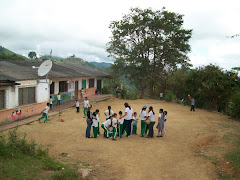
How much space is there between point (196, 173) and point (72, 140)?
17.4ft

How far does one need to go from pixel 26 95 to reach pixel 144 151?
29.7ft

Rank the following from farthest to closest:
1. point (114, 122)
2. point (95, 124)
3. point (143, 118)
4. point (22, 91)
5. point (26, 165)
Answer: point (22, 91) < point (143, 118) < point (95, 124) < point (114, 122) < point (26, 165)

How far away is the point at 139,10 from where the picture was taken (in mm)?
23562

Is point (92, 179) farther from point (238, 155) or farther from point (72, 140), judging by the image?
point (238, 155)

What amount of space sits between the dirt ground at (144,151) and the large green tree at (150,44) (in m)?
12.7

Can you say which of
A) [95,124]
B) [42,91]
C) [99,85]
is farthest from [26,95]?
[99,85]

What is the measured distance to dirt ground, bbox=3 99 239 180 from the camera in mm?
6258

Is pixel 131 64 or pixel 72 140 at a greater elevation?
pixel 131 64

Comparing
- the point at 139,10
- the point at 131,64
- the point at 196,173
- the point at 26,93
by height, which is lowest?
the point at 196,173

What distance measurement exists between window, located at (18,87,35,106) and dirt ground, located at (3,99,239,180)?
205 centimetres

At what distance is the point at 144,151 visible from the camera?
802 centimetres

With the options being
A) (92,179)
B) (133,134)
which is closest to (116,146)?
(133,134)

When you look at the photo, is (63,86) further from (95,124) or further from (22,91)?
(95,124)

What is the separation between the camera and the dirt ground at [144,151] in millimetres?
6258
